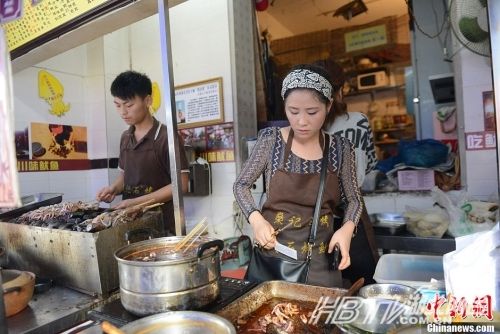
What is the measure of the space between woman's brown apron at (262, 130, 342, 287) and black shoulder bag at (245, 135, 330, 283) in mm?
32

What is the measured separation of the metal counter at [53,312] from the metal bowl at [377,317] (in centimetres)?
111

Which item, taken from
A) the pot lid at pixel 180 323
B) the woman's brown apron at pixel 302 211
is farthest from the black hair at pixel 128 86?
A: the pot lid at pixel 180 323

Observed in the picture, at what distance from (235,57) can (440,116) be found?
2575mm

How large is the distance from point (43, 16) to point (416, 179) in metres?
3.67

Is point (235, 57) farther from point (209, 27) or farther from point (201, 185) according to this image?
point (201, 185)

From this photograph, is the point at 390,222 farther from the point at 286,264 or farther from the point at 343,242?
the point at 286,264

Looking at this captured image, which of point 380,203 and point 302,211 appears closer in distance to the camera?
point 302,211

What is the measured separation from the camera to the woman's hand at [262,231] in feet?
5.72

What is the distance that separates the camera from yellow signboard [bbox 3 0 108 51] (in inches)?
85.4

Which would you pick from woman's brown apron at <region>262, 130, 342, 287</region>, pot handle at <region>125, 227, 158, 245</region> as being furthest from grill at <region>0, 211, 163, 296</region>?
woman's brown apron at <region>262, 130, 342, 287</region>

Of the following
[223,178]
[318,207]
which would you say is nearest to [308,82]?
[318,207]

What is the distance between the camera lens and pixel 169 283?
3.95ft

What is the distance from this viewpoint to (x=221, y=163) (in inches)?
179

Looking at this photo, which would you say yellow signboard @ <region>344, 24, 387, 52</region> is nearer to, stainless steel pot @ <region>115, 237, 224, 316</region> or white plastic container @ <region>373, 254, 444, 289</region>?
white plastic container @ <region>373, 254, 444, 289</region>
